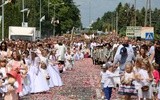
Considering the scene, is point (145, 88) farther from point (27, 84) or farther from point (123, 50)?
point (27, 84)

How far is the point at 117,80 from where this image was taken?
17594 millimetres

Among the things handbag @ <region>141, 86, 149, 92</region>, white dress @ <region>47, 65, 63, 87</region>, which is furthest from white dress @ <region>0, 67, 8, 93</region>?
white dress @ <region>47, 65, 63, 87</region>

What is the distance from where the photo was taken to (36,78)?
71.6 ft

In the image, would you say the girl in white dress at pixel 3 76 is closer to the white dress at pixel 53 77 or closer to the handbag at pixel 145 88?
the handbag at pixel 145 88

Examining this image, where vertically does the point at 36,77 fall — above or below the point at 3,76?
below

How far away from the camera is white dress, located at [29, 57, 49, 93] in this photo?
21391 mm

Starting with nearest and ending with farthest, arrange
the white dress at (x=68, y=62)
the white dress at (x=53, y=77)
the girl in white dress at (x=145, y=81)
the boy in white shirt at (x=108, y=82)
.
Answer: the girl in white dress at (x=145, y=81) < the boy in white shirt at (x=108, y=82) < the white dress at (x=53, y=77) < the white dress at (x=68, y=62)

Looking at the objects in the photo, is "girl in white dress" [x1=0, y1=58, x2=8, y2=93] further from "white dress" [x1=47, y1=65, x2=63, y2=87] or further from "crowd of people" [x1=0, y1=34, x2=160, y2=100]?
"white dress" [x1=47, y1=65, x2=63, y2=87]

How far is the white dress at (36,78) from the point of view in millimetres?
21391

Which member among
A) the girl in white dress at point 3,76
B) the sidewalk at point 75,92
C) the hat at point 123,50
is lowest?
the sidewalk at point 75,92

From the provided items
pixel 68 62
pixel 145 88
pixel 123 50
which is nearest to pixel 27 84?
pixel 123 50

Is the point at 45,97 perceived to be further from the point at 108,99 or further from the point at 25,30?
the point at 25,30

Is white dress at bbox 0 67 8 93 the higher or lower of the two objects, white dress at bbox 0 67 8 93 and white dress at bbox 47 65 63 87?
the higher

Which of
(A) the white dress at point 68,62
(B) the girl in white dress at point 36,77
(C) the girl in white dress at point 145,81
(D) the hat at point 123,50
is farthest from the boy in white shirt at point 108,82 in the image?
(A) the white dress at point 68,62
